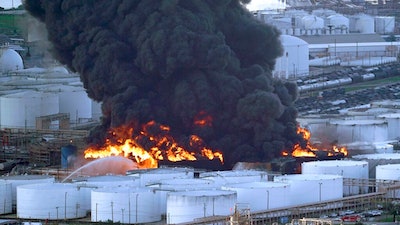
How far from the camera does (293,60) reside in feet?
363

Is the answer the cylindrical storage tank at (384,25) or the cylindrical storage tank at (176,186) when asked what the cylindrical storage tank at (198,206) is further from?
the cylindrical storage tank at (384,25)

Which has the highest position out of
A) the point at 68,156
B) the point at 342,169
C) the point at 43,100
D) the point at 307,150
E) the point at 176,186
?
the point at 43,100

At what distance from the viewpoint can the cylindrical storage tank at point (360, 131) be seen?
215 ft

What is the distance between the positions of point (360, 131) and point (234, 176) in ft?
43.0

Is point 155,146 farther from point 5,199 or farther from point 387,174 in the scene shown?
point 387,174

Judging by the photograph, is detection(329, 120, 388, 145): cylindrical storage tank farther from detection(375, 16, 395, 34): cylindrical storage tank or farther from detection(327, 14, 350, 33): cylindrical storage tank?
detection(375, 16, 395, 34): cylindrical storage tank

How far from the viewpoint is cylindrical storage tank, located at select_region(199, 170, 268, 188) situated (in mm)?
53219

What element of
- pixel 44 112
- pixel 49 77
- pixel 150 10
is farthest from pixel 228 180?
pixel 49 77

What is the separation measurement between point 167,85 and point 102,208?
43.0 ft

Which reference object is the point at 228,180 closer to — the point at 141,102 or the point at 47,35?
the point at 141,102

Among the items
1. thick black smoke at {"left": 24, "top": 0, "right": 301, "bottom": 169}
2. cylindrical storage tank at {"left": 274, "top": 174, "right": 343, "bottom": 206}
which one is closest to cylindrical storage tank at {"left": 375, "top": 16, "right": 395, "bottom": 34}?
thick black smoke at {"left": 24, "top": 0, "right": 301, "bottom": 169}

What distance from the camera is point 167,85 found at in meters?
61.0

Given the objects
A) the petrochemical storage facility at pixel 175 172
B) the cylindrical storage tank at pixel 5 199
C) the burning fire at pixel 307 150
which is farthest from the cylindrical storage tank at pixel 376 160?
the cylindrical storage tank at pixel 5 199

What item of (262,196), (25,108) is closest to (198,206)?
(262,196)
